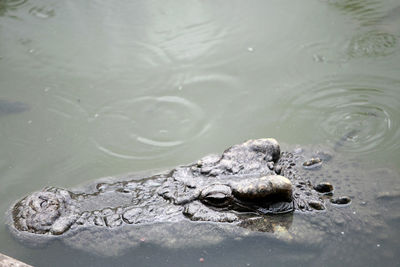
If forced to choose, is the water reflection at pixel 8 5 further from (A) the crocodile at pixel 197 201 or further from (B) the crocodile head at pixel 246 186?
(B) the crocodile head at pixel 246 186

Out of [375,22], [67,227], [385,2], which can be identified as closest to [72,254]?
[67,227]

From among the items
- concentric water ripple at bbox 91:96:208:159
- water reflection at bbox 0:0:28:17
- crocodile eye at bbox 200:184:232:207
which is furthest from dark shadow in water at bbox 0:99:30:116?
crocodile eye at bbox 200:184:232:207

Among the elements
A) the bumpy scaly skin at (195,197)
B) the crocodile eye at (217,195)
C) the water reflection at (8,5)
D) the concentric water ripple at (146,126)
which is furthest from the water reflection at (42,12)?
the crocodile eye at (217,195)

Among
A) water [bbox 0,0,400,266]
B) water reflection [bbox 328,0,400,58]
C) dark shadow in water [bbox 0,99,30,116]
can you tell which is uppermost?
water reflection [bbox 328,0,400,58]

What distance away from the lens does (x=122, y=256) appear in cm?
298

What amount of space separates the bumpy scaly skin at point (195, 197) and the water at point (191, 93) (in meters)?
0.23

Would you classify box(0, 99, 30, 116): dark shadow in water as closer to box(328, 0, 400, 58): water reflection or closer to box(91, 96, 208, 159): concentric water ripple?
box(91, 96, 208, 159): concentric water ripple

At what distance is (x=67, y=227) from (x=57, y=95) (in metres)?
2.63

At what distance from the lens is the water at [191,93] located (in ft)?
10.1

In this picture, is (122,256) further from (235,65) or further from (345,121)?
(235,65)

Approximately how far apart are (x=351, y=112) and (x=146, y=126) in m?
2.39

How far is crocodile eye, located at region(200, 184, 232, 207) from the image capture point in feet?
9.48

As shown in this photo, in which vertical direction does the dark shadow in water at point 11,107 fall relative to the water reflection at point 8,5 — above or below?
below

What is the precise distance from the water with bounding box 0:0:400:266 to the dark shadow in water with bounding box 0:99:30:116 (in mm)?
21
